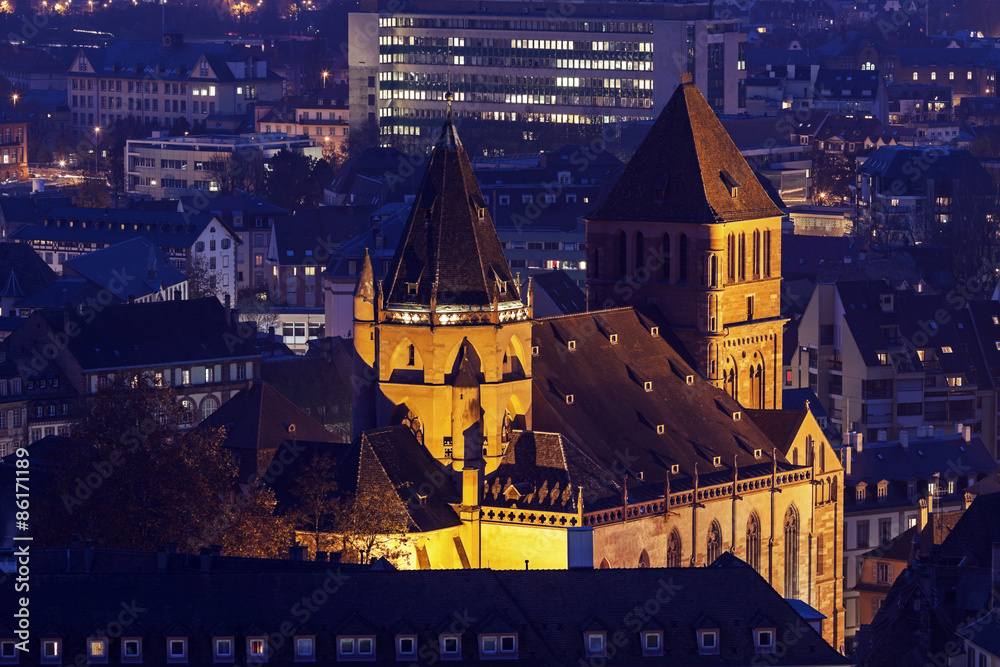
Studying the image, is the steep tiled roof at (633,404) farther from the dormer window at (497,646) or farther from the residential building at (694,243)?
the dormer window at (497,646)

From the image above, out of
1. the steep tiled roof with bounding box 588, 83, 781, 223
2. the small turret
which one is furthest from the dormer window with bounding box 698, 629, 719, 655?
the steep tiled roof with bounding box 588, 83, 781, 223

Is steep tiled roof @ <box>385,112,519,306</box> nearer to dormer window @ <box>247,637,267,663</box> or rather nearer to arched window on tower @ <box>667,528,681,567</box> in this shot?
arched window on tower @ <box>667,528,681,567</box>

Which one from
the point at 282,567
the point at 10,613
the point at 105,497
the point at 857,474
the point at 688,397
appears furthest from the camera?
the point at 857,474

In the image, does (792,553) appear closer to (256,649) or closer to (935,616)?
(935,616)

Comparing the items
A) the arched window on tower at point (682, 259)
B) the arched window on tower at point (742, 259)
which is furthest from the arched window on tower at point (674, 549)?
the arched window on tower at point (742, 259)

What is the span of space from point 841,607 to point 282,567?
53.1 m

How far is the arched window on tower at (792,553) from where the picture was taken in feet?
554

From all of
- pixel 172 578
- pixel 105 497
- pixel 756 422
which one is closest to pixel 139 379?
pixel 105 497

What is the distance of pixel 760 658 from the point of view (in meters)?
125

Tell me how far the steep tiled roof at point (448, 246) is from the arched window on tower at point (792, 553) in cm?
2605

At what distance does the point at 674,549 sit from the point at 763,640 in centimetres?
3127

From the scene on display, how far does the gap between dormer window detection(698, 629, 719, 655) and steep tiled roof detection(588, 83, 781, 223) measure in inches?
1809

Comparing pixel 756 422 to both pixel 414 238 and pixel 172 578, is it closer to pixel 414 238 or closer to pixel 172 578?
pixel 414 238

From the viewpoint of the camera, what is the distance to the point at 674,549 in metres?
157
